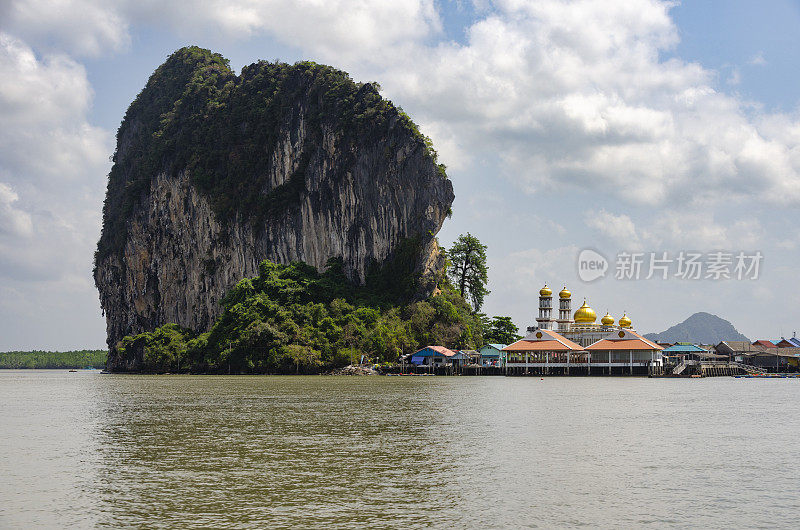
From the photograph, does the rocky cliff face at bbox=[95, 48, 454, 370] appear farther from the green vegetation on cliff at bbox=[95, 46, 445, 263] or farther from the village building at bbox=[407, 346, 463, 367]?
the village building at bbox=[407, 346, 463, 367]

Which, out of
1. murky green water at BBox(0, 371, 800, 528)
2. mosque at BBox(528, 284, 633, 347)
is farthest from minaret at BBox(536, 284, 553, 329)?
murky green water at BBox(0, 371, 800, 528)

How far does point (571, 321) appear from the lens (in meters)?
98.2

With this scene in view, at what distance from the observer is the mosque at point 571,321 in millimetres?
94500

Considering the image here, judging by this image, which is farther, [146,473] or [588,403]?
[588,403]

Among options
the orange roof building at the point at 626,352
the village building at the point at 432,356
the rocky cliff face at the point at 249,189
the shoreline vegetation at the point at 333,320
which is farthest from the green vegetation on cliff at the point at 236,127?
the orange roof building at the point at 626,352

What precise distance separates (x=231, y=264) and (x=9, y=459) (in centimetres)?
8925

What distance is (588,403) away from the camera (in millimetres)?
36938

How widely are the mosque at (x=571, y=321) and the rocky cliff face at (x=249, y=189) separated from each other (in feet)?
57.9

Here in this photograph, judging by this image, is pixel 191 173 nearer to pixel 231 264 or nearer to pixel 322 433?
pixel 231 264

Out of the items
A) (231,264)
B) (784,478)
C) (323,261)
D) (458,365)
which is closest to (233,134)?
(231,264)

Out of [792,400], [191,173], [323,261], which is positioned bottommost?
[792,400]

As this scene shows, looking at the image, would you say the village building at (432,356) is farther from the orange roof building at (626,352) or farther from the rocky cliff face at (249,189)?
the orange roof building at (626,352)

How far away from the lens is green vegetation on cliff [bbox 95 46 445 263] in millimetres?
95812

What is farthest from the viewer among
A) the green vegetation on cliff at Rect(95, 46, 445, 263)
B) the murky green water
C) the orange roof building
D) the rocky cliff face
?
the green vegetation on cliff at Rect(95, 46, 445, 263)
